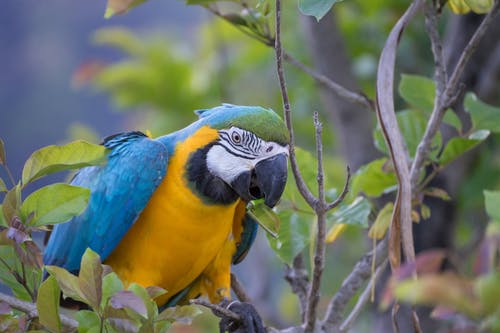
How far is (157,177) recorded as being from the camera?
179 centimetres

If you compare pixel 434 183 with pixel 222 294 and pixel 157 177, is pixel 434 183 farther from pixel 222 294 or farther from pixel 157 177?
pixel 157 177

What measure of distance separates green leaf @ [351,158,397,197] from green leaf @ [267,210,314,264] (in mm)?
159

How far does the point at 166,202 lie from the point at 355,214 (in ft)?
1.59

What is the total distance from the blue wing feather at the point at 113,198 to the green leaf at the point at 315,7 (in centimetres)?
63

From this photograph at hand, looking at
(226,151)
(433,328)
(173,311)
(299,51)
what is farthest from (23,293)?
(299,51)

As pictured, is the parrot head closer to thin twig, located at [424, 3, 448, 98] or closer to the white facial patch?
the white facial patch

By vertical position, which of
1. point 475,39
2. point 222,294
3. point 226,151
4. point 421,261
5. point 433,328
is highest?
point 475,39

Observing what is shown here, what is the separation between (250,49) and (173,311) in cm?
192

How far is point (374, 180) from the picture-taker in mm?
1712

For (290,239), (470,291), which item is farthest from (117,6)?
(470,291)

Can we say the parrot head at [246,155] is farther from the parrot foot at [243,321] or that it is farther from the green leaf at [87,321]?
the green leaf at [87,321]

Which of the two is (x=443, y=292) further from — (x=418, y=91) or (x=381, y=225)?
(x=418, y=91)

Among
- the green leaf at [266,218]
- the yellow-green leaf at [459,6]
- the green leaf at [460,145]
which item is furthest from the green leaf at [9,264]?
the yellow-green leaf at [459,6]

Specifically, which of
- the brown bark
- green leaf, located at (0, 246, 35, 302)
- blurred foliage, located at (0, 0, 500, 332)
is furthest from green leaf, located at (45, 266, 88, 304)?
the brown bark
